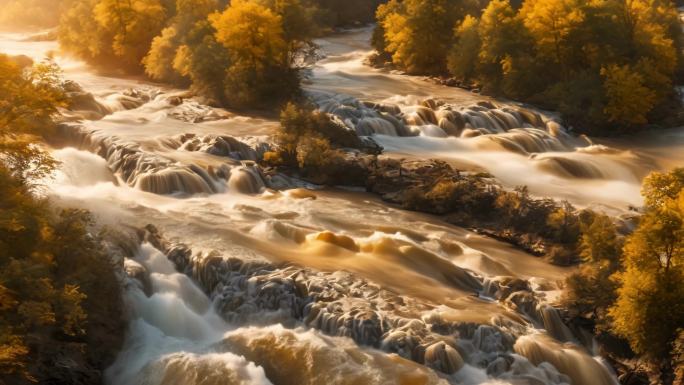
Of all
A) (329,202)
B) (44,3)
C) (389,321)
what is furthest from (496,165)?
(44,3)

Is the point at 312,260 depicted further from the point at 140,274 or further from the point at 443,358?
the point at 443,358

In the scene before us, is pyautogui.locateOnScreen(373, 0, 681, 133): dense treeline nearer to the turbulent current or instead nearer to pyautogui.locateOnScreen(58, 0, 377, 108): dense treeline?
the turbulent current

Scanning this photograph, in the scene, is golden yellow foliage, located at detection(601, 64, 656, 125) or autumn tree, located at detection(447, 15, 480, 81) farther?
autumn tree, located at detection(447, 15, 480, 81)

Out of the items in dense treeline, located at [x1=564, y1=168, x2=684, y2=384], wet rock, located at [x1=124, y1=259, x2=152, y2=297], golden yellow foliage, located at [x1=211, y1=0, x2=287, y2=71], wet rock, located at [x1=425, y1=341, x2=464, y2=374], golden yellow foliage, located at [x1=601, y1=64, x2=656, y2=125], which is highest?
golden yellow foliage, located at [x1=211, y1=0, x2=287, y2=71]

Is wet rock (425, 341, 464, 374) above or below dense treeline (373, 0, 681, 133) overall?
below

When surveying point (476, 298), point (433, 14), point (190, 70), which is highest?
point (433, 14)

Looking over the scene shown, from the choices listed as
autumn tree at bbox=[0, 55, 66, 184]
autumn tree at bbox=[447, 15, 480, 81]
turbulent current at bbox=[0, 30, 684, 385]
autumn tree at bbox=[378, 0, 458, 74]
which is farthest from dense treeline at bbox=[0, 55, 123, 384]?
autumn tree at bbox=[378, 0, 458, 74]

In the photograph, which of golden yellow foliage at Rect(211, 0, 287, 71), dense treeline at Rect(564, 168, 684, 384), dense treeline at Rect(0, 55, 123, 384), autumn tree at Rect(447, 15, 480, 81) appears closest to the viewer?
dense treeline at Rect(0, 55, 123, 384)

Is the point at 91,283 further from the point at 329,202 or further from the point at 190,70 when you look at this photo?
the point at 190,70
